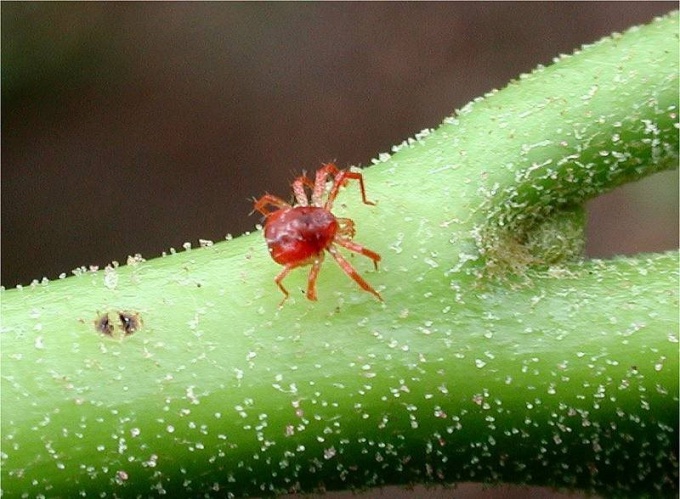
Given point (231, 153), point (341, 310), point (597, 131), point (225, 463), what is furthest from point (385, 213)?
point (231, 153)

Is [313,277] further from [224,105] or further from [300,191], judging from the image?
[224,105]

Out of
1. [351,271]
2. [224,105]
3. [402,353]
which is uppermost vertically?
[224,105]

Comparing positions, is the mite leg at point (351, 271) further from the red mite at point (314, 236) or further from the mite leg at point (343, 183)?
the mite leg at point (343, 183)

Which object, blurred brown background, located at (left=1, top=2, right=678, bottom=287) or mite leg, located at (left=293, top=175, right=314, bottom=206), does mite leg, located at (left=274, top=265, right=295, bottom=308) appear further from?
blurred brown background, located at (left=1, top=2, right=678, bottom=287)

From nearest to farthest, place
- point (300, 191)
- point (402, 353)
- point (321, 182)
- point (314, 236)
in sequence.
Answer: point (402, 353) → point (314, 236) → point (321, 182) → point (300, 191)

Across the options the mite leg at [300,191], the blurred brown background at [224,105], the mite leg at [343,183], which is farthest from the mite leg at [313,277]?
the blurred brown background at [224,105]

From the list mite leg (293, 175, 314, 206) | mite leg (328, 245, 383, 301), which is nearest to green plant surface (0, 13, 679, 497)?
mite leg (328, 245, 383, 301)

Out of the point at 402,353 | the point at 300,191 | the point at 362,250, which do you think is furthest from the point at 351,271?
the point at 300,191

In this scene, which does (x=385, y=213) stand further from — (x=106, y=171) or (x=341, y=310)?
(x=106, y=171)
